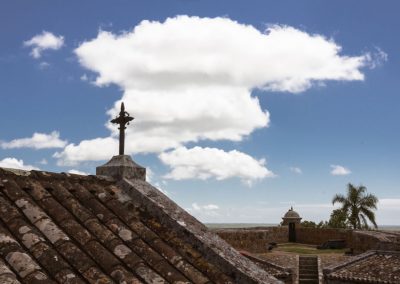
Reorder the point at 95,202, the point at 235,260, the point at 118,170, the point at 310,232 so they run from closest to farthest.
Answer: the point at 235,260 → the point at 95,202 → the point at 118,170 → the point at 310,232

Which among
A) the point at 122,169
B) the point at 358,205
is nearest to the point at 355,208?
the point at 358,205

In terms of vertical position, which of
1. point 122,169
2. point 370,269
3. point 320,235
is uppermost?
point 122,169

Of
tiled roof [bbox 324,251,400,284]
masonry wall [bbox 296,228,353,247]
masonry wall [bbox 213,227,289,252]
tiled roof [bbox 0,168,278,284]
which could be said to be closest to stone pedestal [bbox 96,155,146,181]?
tiled roof [bbox 0,168,278,284]

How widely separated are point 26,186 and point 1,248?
1.19m

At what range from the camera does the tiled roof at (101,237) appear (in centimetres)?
377

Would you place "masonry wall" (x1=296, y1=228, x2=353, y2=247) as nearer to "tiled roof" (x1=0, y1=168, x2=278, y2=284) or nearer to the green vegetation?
the green vegetation

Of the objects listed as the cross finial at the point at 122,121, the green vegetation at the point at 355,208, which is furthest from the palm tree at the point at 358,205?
the cross finial at the point at 122,121

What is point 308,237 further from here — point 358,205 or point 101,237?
point 101,237

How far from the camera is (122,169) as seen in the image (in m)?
5.80

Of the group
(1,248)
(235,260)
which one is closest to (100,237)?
(1,248)

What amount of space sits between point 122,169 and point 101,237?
1.50 m

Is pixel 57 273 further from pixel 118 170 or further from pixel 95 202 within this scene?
pixel 118 170

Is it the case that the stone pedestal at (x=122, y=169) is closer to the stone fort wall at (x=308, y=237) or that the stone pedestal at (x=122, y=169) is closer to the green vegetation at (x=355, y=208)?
the stone fort wall at (x=308, y=237)

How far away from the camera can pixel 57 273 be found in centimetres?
363
